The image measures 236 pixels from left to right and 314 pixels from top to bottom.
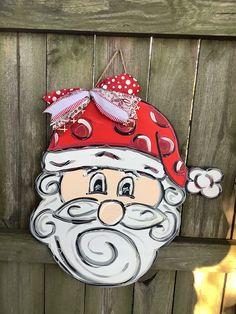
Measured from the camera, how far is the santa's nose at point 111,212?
1430mm

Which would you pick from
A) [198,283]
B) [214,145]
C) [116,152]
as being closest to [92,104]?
[116,152]

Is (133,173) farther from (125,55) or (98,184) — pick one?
(125,55)

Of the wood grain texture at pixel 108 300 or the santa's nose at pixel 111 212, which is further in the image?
the wood grain texture at pixel 108 300

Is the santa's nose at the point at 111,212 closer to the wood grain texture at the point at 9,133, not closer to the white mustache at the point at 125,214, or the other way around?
the white mustache at the point at 125,214

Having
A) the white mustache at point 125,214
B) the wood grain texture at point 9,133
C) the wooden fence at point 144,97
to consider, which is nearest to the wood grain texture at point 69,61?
the wooden fence at point 144,97

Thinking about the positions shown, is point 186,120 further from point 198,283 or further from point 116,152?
point 198,283

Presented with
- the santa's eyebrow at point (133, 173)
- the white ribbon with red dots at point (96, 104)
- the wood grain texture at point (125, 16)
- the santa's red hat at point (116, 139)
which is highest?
the wood grain texture at point (125, 16)

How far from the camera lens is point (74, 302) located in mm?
1650

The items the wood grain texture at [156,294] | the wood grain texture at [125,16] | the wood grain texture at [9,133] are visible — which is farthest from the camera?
the wood grain texture at [156,294]

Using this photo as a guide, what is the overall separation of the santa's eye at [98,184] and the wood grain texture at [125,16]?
1.51 feet

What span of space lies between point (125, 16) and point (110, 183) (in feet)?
1.73

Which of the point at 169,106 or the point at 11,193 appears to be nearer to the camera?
the point at 169,106

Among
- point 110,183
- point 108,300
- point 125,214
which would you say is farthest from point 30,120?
point 108,300

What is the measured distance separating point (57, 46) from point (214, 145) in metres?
0.61
